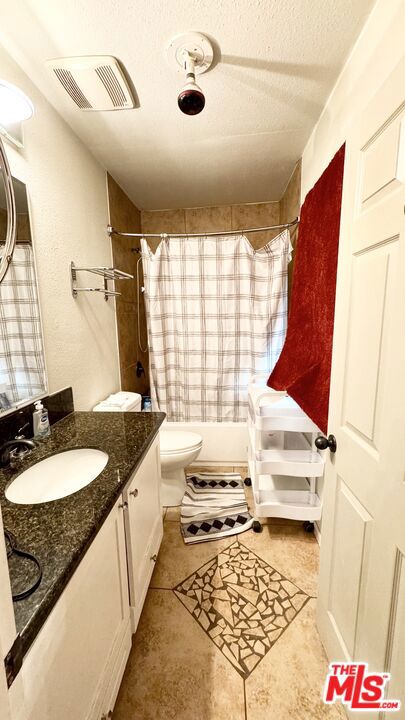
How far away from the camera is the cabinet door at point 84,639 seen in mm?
564

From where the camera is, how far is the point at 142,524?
4.01 feet

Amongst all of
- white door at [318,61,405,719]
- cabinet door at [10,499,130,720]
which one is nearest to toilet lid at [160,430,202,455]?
cabinet door at [10,499,130,720]

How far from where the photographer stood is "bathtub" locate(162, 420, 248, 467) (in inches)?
98.9

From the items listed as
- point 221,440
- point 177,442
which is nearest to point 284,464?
point 177,442

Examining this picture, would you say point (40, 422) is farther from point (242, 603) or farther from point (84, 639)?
point (242, 603)

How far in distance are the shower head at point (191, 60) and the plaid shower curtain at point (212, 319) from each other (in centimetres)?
115

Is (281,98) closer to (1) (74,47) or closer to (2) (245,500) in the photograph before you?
(1) (74,47)

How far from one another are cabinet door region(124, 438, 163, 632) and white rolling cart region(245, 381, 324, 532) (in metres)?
0.61

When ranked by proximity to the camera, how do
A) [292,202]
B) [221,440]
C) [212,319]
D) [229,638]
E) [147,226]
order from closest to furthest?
1. [229,638]
2. [292,202]
3. [212,319]
4. [221,440]
5. [147,226]

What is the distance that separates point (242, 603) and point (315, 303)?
152cm

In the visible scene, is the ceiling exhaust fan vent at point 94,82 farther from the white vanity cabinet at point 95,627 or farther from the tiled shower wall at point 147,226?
the white vanity cabinet at point 95,627

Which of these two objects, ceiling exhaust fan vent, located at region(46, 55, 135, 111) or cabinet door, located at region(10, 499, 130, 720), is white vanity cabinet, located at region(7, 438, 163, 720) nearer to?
cabinet door, located at region(10, 499, 130, 720)

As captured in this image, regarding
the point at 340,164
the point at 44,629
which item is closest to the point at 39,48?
the point at 340,164

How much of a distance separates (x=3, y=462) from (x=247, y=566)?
1.35 m
